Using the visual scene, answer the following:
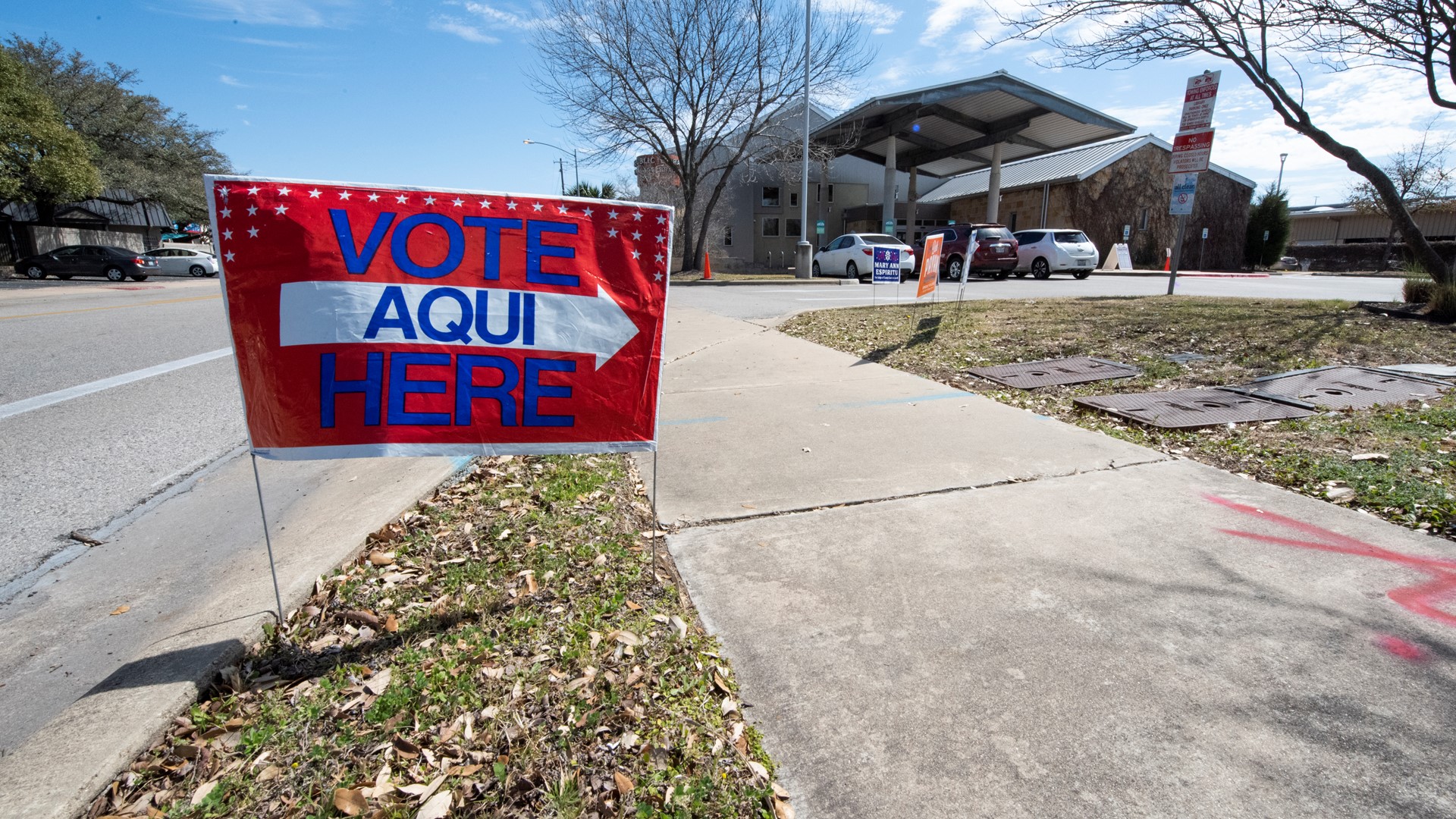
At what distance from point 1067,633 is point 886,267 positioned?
10.8 metres

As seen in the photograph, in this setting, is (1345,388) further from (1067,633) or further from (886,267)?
(886,267)

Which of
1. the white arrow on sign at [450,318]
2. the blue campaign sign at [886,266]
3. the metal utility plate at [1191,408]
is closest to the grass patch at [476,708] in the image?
the white arrow on sign at [450,318]

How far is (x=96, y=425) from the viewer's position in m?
5.34

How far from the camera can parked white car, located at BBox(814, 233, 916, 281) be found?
76.7ft

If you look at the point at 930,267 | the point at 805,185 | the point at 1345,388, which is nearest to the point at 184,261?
the point at 805,185

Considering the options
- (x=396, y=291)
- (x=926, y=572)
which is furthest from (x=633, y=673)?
(x=396, y=291)

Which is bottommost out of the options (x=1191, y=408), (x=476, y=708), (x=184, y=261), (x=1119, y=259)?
(x=476, y=708)

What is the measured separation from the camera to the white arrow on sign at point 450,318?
8.55 feet

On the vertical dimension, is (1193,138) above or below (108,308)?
above

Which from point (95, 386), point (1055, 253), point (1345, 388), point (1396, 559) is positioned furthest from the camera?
point (1055, 253)

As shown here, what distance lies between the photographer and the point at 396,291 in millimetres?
2656

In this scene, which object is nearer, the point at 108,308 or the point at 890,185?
the point at 108,308

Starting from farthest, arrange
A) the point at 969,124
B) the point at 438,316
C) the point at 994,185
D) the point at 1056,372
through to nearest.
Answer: the point at 994,185, the point at 969,124, the point at 1056,372, the point at 438,316

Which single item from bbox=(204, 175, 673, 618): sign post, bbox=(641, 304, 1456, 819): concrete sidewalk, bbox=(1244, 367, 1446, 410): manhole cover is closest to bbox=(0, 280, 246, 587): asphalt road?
bbox=(204, 175, 673, 618): sign post
